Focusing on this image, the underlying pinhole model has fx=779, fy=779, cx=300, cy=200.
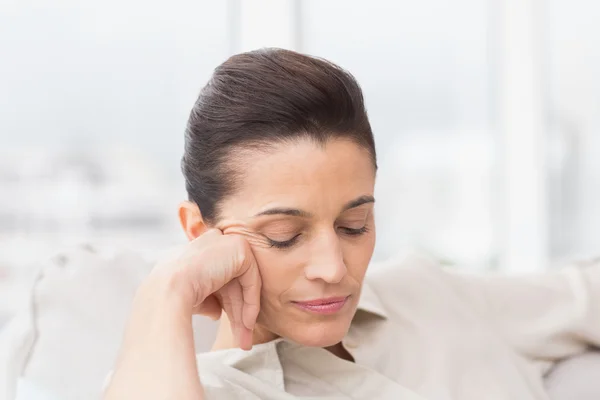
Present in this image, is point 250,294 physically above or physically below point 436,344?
above

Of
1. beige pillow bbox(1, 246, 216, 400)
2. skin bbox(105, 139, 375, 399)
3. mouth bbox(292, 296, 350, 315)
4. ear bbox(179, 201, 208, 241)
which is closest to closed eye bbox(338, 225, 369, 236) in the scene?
skin bbox(105, 139, 375, 399)

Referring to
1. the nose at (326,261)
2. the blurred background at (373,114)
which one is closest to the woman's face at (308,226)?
the nose at (326,261)

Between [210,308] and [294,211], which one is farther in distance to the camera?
[210,308]

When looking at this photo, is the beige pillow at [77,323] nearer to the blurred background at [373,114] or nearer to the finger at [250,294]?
the finger at [250,294]

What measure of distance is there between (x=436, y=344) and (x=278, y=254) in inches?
21.6

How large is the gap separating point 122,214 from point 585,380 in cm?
195

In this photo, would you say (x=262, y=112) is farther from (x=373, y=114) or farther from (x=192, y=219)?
(x=373, y=114)

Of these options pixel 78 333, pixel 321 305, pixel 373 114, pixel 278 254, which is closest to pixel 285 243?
pixel 278 254

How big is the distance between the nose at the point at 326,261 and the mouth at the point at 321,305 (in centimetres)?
5

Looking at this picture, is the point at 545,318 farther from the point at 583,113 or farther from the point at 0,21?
the point at 583,113

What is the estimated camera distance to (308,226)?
1.29 m

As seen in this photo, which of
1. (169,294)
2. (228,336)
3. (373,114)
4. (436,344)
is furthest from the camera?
(373,114)

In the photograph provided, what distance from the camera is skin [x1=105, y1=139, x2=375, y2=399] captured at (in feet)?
4.11

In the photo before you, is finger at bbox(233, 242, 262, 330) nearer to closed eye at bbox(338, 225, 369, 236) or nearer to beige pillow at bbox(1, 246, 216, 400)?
closed eye at bbox(338, 225, 369, 236)
